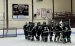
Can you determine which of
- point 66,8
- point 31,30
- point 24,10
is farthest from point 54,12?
point 31,30

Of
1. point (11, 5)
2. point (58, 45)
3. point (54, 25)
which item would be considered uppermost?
point (11, 5)

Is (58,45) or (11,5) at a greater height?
(11,5)

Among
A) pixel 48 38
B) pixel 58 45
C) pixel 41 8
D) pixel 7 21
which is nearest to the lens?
pixel 58 45

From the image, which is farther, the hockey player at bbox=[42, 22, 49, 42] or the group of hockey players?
the hockey player at bbox=[42, 22, 49, 42]

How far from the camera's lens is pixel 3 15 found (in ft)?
77.0

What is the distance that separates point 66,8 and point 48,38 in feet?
43.9

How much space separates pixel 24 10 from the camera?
24562mm

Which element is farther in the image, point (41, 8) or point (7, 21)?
point (41, 8)

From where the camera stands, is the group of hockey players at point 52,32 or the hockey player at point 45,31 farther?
the hockey player at point 45,31

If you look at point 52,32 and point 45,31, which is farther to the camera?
point 52,32

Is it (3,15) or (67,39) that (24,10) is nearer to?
(3,15)

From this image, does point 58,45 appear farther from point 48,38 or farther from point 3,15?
point 3,15

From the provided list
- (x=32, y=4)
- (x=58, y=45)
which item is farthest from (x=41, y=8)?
(x=58, y=45)

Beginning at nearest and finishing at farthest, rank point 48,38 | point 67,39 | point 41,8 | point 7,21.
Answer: point 67,39, point 48,38, point 7,21, point 41,8
